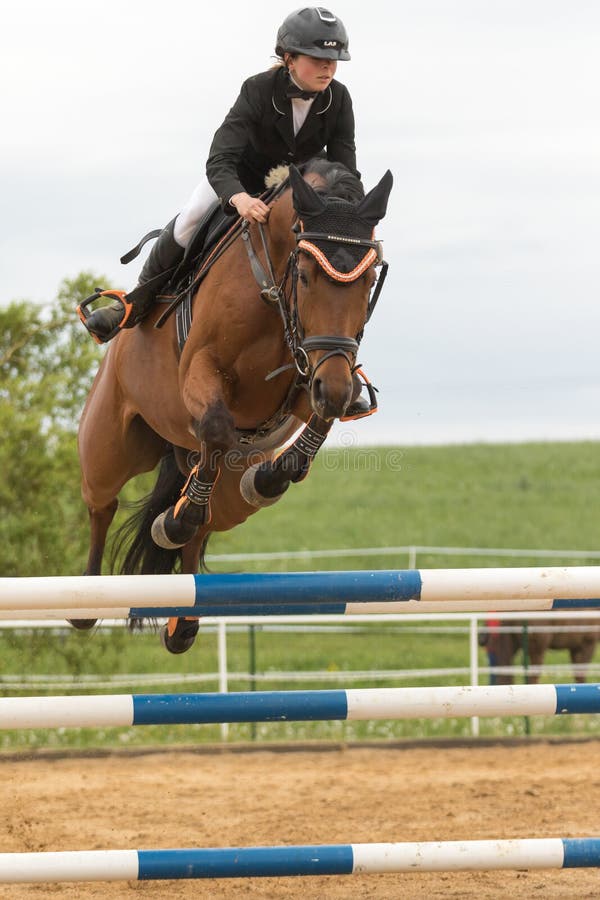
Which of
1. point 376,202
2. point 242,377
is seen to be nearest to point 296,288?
point 376,202

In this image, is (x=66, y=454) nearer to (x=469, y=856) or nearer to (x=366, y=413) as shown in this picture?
(x=366, y=413)

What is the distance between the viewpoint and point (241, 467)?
16.3 ft

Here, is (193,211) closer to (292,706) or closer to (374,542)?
(292,706)

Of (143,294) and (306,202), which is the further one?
(143,294)

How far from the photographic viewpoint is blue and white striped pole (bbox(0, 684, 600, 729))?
350 centimetres

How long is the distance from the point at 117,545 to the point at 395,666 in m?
9.95

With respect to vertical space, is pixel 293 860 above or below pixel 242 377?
below

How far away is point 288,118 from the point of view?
14.7 ft

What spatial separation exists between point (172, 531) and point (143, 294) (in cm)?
117

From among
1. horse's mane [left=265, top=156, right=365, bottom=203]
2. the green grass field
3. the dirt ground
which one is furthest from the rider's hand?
the dirt ground

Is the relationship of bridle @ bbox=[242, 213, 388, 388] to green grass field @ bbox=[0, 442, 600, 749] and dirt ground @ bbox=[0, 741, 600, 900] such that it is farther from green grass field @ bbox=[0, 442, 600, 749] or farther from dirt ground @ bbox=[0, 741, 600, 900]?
dirt ground @ bbox=[0, 741, 600, 900]

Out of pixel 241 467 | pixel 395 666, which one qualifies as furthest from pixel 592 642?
pixel 241 467

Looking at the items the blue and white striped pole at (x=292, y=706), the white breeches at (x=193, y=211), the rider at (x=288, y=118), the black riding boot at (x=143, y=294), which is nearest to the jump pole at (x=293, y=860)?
the blue and white striped pole at (x=292, y=706)

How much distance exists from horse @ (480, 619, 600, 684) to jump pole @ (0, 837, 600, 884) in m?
7.48
